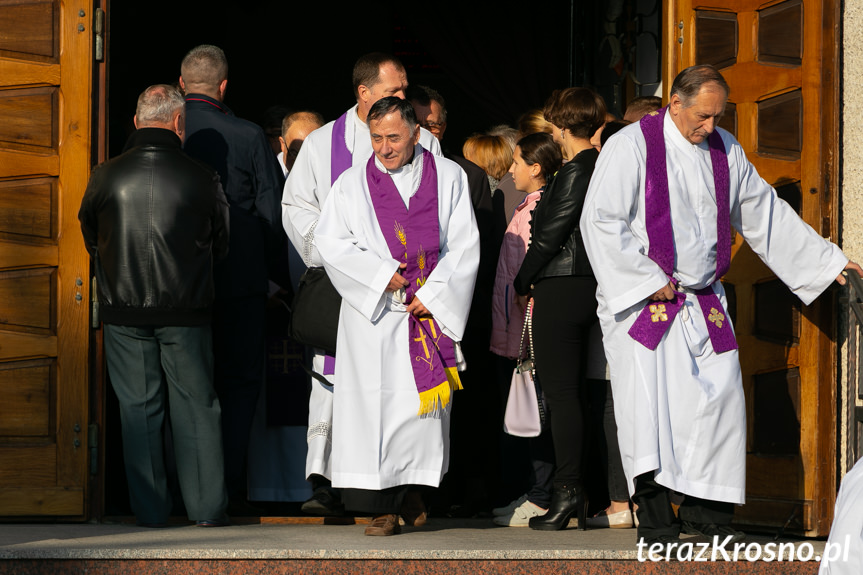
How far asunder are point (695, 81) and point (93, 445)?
3068mm

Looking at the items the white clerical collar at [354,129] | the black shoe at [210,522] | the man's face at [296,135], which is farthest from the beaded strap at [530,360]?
the man's face at [296,135]

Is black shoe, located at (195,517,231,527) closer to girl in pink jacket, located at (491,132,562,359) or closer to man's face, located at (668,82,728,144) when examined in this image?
girl in pink jacket, located at (491,132,562,359)

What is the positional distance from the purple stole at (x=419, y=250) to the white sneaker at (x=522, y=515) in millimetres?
723

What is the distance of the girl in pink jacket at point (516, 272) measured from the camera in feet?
19.0

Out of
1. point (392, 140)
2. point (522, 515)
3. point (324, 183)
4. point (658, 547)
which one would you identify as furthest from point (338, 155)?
point (658, 547)

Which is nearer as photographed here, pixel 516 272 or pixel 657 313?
pixel 657 313

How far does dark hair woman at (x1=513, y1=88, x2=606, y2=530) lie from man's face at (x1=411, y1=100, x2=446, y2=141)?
966 mm

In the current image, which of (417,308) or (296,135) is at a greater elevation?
(296,135)

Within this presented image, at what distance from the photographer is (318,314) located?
5.53 m

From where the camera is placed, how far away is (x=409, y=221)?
5352mm

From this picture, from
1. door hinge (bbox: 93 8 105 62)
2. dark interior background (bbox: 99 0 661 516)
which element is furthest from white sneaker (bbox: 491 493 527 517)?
dark interior background (bbox: 99 0 661 516)

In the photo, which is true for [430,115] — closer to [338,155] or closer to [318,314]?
[338,155]

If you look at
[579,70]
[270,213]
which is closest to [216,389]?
[270,213]

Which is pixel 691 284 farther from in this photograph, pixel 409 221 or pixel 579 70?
pixel 579 70
